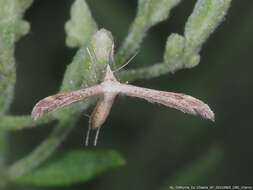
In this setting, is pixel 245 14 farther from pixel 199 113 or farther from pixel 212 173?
pixel 199 113

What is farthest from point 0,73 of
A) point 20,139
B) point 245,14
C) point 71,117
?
point 245,14

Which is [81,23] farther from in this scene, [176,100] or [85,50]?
[176,100]

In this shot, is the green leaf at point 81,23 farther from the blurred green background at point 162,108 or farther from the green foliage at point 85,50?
the blurred green background at point 162,108

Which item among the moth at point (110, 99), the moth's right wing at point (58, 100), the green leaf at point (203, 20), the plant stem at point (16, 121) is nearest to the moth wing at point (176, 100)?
the moth at point (110, 99)

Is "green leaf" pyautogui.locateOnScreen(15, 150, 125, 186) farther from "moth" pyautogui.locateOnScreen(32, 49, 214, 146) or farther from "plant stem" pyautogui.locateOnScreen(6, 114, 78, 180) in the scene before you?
"moth" pyautogui.locateOnScreen(32, 49, 214, 146)

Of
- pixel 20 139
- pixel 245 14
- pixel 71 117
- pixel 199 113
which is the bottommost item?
pixel 199 113

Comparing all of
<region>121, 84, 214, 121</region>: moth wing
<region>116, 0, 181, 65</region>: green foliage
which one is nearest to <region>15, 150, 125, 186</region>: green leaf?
<region>116, 0, 181, 65</region>: green foliage
